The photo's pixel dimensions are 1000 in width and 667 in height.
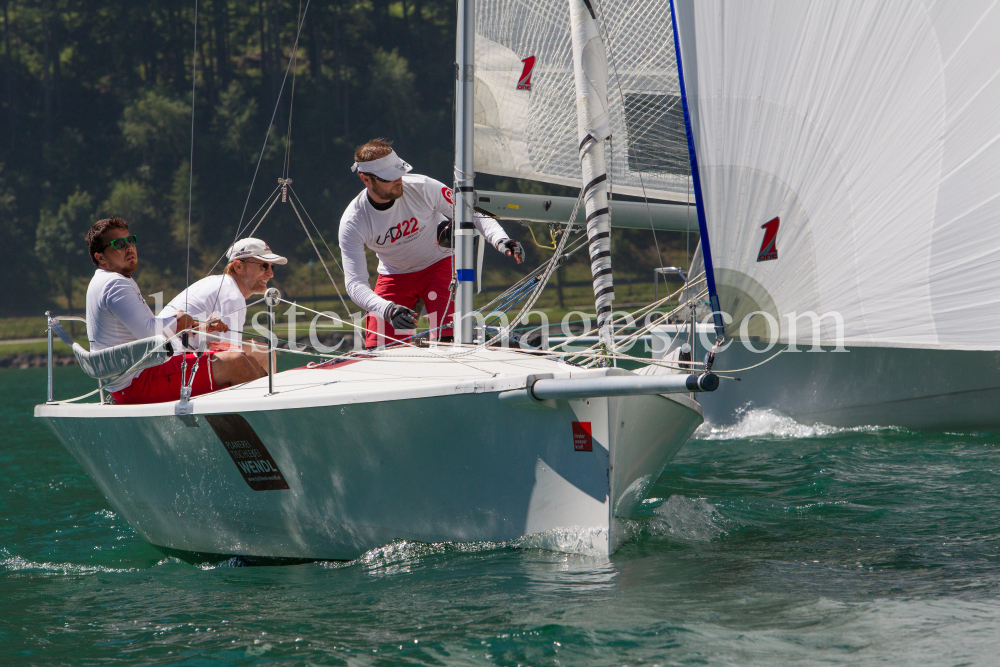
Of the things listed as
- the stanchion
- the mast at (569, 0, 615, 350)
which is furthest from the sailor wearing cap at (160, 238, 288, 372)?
the mast at (569, 0, 615, 350)

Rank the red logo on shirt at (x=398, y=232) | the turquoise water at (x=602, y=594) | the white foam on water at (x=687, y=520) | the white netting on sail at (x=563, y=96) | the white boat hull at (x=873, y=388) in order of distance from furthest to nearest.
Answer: the white boat hull at (x=873, y=388) < the red logo on shirt at (x=398, y=232) < the white netting on sail at (x=563, y=96) < the white foam on water at (x=687, y=520) < the turquoise water at (x=602, y=594)

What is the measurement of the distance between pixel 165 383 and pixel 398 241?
64.2 inches

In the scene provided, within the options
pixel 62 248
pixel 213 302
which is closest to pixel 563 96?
pixel 213 302

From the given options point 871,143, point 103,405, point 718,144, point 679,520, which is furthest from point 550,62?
point 103,405

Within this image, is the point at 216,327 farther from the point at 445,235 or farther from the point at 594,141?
the point at 594,141

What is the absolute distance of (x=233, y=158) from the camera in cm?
4738

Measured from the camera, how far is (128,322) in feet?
15.0

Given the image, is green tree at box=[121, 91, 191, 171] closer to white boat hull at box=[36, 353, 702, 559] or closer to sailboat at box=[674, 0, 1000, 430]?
white boat hull at box=[36, 353, 702, 559]

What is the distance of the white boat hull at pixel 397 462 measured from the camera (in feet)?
12.9

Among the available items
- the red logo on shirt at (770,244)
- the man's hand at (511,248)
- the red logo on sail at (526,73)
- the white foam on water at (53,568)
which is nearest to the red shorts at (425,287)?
the man's hand at (511,248)

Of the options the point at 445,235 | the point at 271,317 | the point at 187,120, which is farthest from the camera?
the point at 187,120

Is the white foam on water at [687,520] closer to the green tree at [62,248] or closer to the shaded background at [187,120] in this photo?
the shaded background at [187,120]

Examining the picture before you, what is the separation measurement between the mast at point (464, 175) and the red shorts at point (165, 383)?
54.6 inches

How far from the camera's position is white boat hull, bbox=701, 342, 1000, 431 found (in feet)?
26.9
